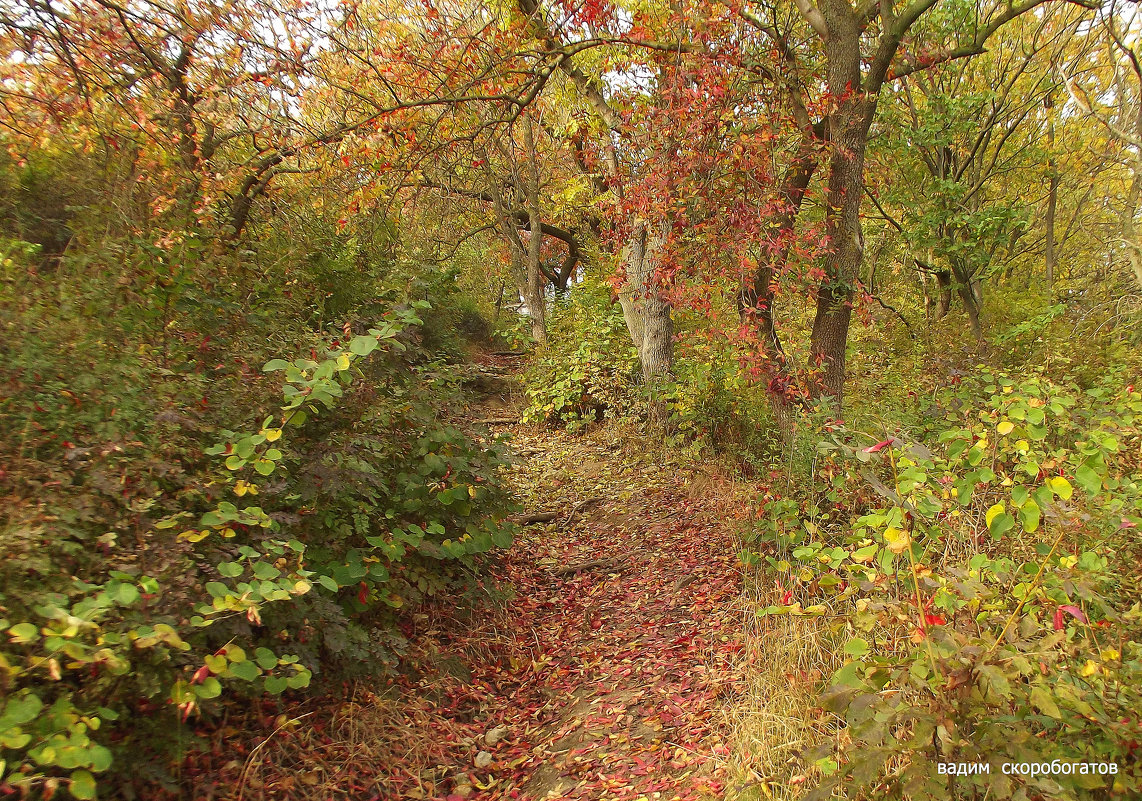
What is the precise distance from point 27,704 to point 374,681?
191 centimetres

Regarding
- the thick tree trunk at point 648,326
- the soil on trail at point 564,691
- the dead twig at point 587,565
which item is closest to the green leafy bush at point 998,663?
the soil on trail at point 564,691

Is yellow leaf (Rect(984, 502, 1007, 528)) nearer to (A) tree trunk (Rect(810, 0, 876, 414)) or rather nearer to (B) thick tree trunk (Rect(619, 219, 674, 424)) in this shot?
(A) tree trunk (Rect(810, 0, 876, 414))

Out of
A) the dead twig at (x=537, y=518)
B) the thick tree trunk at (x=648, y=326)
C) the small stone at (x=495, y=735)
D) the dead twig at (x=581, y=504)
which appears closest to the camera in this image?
the small stone at (x=495, y=735)

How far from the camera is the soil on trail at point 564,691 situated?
10.4ft

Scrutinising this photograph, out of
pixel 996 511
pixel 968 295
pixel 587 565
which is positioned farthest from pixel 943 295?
pixel 996 511

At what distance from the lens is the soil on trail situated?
10.4 feet

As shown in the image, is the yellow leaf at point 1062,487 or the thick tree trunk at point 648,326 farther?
the thick tree trunk at point 648,326

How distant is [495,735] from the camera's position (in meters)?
3.82

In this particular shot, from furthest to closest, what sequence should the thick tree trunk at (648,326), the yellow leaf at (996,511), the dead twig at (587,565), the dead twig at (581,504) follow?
the thick tree trunk at (648,326) < the dead twig at (581,504) < the dead twig at (587,565) < the yellow leaf at (996,511)

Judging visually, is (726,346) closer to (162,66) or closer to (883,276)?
(162,66)

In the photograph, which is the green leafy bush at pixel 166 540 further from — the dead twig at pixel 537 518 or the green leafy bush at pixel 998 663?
the dead twig at pixel 537 518

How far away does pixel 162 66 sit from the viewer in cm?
446

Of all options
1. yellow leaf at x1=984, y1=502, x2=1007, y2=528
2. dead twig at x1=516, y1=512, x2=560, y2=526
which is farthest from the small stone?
dead twig at x1=516, y1=512, x2=560, y2=526

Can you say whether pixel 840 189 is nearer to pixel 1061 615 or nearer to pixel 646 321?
pixel 646 321
